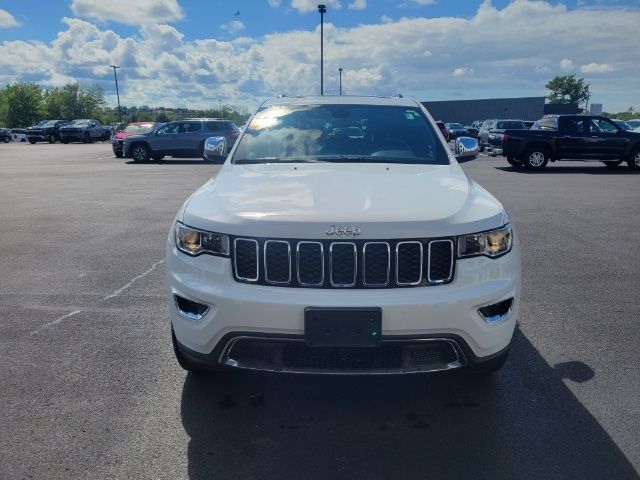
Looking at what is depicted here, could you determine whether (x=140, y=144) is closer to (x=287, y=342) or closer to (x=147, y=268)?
(x=147, y=268)

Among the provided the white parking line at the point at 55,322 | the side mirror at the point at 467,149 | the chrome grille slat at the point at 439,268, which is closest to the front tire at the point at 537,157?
the side mirror at the point at 467,149

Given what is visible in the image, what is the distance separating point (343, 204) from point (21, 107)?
98.3 metres

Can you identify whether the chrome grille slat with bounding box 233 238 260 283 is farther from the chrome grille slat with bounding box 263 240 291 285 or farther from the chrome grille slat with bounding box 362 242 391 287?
the chrome grille slat with bounding box 362 242 391 287

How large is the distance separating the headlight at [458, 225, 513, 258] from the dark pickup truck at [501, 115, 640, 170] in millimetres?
16520

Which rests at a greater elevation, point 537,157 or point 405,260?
point 405,260

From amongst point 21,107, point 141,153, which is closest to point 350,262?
point 141,153

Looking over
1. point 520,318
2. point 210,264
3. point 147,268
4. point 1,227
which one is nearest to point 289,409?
point 210,264

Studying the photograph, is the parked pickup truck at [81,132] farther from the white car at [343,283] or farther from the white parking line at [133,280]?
the white car at [343,283]

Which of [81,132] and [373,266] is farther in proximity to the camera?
[81,132]

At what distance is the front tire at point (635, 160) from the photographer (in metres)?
18.3

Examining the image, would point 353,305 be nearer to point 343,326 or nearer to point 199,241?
point 343,326

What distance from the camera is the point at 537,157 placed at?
18.4 metres

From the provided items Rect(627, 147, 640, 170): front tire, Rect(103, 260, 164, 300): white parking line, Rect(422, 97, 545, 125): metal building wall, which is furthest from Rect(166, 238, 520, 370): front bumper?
Rect(422, 97, 545, 125): metal building wall

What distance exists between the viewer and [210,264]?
284cm
